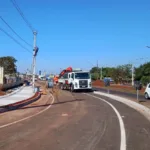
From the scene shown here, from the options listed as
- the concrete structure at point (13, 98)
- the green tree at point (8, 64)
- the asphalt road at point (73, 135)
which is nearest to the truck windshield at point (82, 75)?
the concrete structure at point (13, 98)

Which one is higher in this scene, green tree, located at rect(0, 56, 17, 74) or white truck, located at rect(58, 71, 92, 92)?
green tree, located at rect(0, 56, 17, 74)

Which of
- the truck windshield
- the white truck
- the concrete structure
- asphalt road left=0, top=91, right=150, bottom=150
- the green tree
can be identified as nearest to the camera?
asphalt road left=0, top=91, right=150, bottom=150

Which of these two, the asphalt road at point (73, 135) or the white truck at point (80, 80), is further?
the white truck at point (80, 80)

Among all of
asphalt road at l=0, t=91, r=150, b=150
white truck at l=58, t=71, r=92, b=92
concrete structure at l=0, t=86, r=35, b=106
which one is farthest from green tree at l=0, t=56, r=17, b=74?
asphalt road at l=0, t=91, r=150, b=150

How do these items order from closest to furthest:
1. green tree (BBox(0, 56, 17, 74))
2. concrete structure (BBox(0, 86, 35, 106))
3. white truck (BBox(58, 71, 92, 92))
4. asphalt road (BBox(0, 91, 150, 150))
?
1. asphalt road (BBox(0, 91, 150, 150))
2. concrete structure (BBox(0, 86, 35, 106))
3. white truck (BBox(58, 71, 92, 92))
4. green tree (BBox(0, 56, 17, 74))

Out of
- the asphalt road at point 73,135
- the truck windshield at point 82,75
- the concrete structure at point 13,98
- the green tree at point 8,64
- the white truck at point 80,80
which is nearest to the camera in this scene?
the asphalt road at point 73,135

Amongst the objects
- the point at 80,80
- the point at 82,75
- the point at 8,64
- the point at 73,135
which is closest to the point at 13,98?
the point at 80,80

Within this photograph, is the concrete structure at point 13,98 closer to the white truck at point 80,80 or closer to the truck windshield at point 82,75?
the white truck at point 80,80

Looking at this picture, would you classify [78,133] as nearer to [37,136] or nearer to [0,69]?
[37,136]

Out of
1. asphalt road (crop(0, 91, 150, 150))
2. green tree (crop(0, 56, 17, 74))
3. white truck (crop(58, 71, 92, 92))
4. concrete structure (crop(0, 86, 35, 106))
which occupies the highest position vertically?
green tree (crop(0, 56, 17, 74))

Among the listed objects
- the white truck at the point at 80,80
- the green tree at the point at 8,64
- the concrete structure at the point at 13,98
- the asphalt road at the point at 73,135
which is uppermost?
the green tree at the point at 8,64

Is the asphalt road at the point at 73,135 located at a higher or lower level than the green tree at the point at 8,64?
lower

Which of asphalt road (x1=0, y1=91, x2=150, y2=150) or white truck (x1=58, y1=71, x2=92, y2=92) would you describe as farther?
white truck (x1=58, y1=71, x2=92, y2=92)

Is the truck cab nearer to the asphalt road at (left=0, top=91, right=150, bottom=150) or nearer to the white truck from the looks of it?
the white truck
